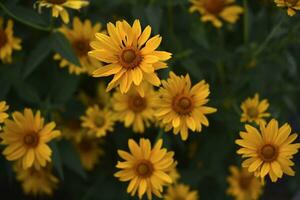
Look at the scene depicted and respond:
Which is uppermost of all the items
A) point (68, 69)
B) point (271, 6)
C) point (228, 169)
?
point (271, 6)

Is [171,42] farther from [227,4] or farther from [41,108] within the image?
[41,108]

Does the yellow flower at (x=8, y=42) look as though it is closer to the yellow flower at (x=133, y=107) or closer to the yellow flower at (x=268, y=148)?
the yellow flower at (x=133, y=107)

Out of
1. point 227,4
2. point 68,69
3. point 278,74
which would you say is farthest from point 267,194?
point 68,69

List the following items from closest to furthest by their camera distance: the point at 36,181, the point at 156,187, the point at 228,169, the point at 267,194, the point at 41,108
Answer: the point at 156,187 → the point at 41,108 → the point at 36,181 → the point at 228,169 → the point at 267,194

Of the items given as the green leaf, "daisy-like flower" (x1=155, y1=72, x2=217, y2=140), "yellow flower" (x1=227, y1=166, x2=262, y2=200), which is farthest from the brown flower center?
"yellow flower" (x1=227, y1=166, x2=262, y2=200)

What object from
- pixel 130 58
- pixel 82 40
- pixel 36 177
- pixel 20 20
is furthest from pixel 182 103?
pixel 36 177

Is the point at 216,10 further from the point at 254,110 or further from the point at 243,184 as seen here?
the point at 243,184
